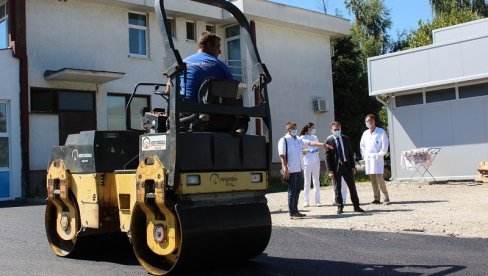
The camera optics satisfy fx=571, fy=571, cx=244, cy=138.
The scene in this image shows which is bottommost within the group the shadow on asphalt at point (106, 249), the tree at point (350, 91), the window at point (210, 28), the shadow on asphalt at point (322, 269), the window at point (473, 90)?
the shadow on asphalt at point (322, 269)

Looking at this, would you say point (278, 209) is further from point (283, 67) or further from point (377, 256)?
point (283, 67)

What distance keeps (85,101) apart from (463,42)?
1313cm

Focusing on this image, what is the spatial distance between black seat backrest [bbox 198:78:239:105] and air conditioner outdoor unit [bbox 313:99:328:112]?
22.7 m

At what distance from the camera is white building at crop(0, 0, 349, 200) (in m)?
19.1

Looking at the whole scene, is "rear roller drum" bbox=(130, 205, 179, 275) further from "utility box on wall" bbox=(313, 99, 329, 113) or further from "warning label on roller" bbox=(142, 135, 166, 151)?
"utility box on wall" bbox=(313, 99, 329, 113)

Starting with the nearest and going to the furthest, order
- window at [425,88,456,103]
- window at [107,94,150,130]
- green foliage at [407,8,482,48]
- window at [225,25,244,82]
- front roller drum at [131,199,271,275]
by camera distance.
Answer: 1. front roller drum at [131,199,271,275]
2. window at [425,88,456,103]
3. window at [107,94,150,130]
4. window at [225,25,244,82]
5. green foliage at [407,8,482,48]

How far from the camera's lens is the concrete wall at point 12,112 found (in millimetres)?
18844

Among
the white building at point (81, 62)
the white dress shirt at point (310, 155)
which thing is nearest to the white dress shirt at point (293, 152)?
the white dress shirt at point (310, 155)

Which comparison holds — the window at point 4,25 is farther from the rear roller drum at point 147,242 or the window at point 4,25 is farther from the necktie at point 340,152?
the rear roller drum at point 147,242

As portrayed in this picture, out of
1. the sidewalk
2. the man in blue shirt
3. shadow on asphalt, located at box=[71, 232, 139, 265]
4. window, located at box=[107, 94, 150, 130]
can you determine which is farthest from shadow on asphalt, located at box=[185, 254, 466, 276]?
window, located at box=[107, 94, 150, 130]

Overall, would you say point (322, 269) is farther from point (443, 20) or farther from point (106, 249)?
point (443, 20)

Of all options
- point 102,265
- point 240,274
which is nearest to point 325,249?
point 240,274

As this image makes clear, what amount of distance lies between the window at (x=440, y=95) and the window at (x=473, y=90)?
0.27m

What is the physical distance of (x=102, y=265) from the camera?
667 centimetres
